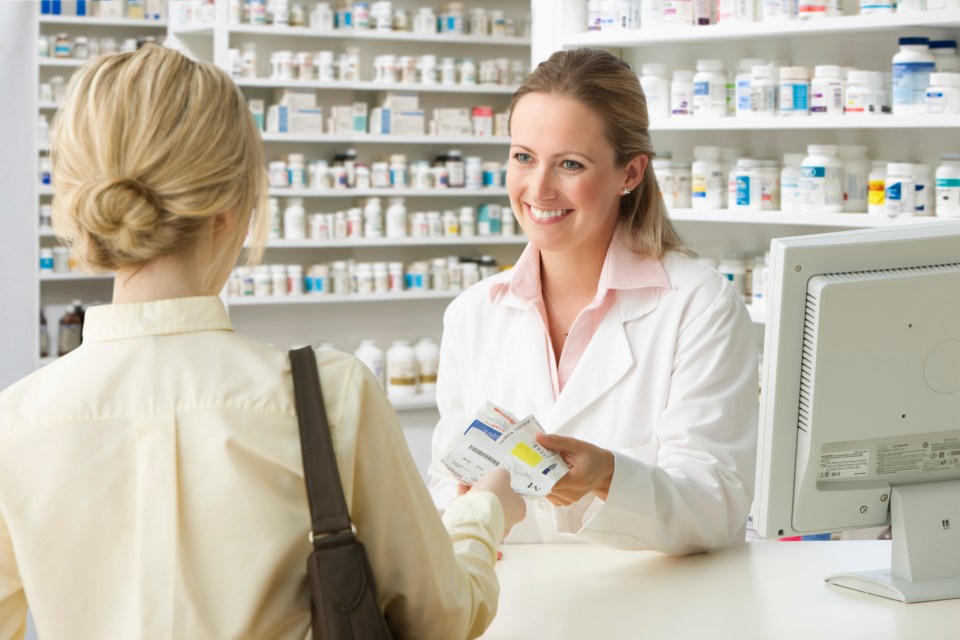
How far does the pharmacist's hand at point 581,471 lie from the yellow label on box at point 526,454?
0.05 m

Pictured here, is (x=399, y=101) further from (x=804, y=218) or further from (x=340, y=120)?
(x=804, y=218)

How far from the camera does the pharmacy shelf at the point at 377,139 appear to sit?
537 cm

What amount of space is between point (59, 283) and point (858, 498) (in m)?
5.18

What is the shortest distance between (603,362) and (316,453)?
1.15 metres

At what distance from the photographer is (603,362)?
212 centimetres

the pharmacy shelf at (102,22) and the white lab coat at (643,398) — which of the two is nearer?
the white lab coat at (643,398)

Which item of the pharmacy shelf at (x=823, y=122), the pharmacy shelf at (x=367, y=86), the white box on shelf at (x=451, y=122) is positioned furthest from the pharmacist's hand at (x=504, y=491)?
the white box on shelf at (x=451, y=122)

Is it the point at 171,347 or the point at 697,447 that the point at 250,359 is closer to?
the point at 171,347

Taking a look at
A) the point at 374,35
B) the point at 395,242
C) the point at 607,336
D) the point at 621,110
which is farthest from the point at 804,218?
the point at 374,35

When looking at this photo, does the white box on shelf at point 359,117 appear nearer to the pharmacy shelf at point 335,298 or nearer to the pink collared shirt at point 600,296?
the pharmacy shelf at point 335,298

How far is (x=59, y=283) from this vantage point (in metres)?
5.97

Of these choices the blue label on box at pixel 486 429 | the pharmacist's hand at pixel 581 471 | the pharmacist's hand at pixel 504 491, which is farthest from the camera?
the pharmacist's hand at pixel 581 471

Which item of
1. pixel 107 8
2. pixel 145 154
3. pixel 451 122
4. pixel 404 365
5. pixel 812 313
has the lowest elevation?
pixel 404 365

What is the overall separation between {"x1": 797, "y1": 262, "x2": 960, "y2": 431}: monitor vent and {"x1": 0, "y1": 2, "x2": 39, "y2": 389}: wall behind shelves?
12.0 feet
